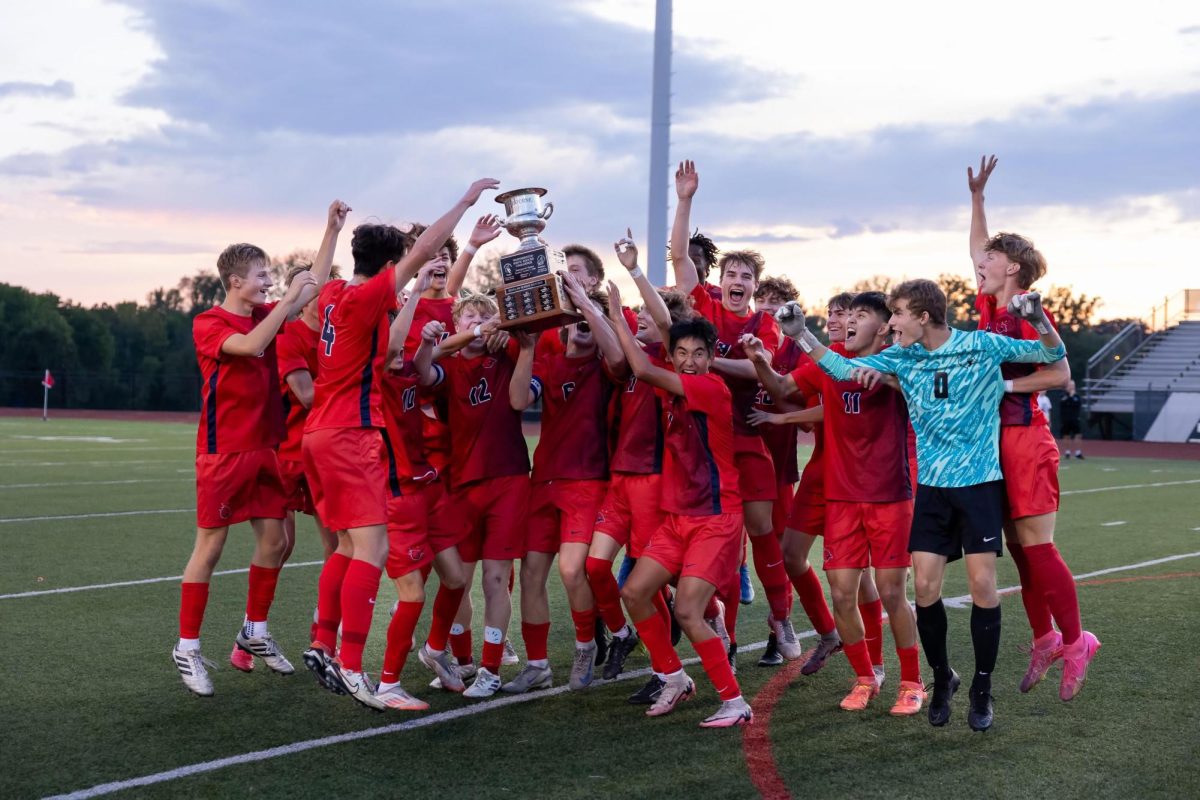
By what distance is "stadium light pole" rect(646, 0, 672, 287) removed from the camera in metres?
15.1

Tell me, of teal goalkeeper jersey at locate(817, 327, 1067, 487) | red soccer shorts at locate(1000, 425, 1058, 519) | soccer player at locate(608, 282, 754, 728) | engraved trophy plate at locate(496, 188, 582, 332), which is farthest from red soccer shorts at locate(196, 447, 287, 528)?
red soccer shorts at locate(1000, 425, 1058, 519)

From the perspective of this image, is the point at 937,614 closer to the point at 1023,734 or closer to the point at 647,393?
the point at 1023,734

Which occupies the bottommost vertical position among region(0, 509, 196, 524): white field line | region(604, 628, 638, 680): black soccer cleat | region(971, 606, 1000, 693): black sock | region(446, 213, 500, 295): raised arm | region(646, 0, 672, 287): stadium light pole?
region(0, 509, 196, 524): white field line

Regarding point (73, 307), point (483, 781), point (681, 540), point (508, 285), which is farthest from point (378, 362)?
point (73, 307)

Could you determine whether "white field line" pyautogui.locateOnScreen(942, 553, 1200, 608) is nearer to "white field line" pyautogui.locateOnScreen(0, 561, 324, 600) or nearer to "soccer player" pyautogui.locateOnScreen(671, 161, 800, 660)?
"soccer player" pyautogui.locateOnScreen(671, 161, 800, 660)

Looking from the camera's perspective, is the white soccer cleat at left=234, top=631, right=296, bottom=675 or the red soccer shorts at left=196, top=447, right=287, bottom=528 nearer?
the red soccer shorts at left=196, top=447, right=287, bottom=528

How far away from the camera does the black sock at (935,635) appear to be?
16.5 ft

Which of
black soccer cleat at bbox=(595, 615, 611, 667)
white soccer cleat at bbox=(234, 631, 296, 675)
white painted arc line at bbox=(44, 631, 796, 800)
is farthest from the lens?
black soccer cleat at bbox=(595, 615, 611, 667)

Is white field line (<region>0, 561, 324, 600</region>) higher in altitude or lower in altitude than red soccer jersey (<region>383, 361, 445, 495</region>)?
lower

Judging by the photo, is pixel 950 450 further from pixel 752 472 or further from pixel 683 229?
pixel 683 229

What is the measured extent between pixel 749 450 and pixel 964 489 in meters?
1.43

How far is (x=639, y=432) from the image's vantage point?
5.49 m

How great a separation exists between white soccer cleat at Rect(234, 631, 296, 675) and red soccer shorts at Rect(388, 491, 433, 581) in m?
0.84

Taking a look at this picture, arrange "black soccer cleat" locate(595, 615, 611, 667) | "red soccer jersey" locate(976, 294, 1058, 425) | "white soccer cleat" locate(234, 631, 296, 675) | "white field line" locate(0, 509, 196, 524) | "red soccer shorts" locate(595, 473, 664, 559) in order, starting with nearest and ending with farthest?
"red soccer jersey" locate(976, 294, 1058, 425) < "red soccer shorts" locate(595, 473, 664, 559) < "white soccer cleat" locate(234, 631, 296, 675) < "black soccer cleat" locate(595, 615, 611, 667) < "white field line" locate(0, 509, 196, 524)
